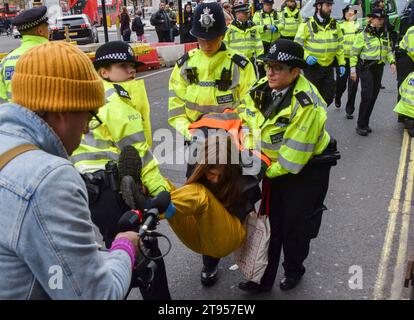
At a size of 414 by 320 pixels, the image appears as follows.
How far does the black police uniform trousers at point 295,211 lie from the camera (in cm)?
339

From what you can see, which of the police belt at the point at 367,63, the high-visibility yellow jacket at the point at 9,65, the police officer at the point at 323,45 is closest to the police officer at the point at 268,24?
the police officer at the point at 323,45

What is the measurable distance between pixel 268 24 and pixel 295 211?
8373 millimetres

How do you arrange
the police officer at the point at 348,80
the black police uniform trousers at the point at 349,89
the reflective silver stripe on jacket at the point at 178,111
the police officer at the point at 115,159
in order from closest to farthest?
1. the police officer at the point at 115,159
2. the reflective silver stripe on jacket at the point at 178,111
3. the black police uniform trousers at the point at 349,89
4. the police officer at the point at 348,80

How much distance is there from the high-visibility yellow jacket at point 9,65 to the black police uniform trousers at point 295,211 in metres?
2.72

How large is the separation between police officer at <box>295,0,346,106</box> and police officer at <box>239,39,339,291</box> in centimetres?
453

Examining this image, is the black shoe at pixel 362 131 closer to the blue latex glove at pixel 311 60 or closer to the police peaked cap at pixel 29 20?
the blue latex glove at pixel 311 60

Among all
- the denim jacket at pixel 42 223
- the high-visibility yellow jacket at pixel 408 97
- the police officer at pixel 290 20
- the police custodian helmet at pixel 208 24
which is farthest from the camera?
the police officer at pixel 290 20

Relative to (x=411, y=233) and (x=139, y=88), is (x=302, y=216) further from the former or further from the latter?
(x=411, y=233)

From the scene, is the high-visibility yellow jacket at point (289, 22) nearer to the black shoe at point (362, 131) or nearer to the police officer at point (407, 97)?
the black shoe at point (362, 131)

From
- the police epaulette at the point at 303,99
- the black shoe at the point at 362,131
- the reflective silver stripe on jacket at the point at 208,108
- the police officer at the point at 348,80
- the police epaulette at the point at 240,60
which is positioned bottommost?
the black shoe at the point at 362,131

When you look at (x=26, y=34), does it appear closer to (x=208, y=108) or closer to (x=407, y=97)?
(x=208, y=108)

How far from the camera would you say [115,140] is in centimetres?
279

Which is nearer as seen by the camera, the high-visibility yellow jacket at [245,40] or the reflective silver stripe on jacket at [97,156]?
the reflective silver stripe on jacket at [97,156]

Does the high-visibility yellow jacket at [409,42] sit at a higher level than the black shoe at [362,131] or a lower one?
higher
